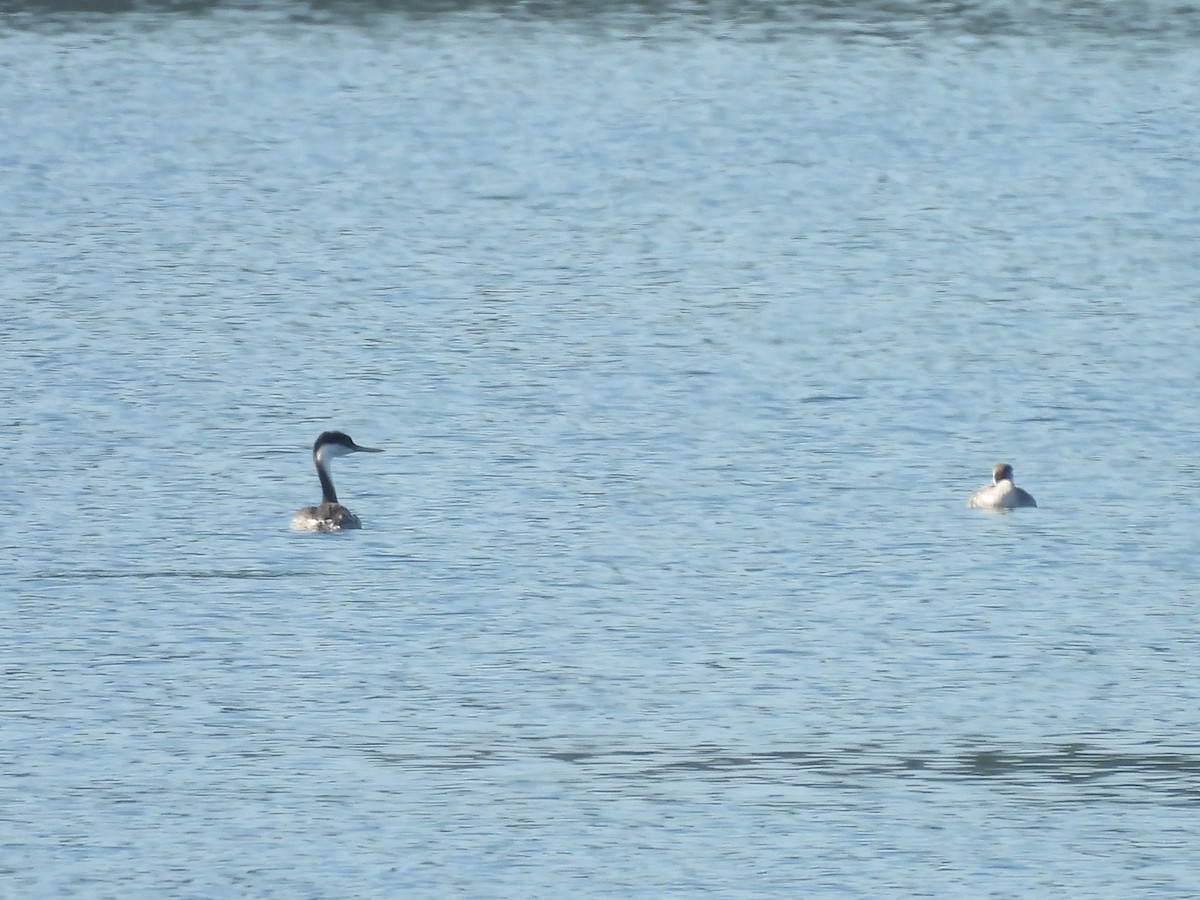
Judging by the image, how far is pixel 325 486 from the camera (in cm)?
1728

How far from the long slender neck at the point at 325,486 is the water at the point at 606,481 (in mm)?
324

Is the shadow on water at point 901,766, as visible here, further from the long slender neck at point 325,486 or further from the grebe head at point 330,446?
the grebe head at point 330,446

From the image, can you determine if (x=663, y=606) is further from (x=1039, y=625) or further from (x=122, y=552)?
(x=122, y=552)

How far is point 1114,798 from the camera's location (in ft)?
38.3

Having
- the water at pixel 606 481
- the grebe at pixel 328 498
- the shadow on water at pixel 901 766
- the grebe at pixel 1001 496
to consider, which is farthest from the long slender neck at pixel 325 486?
the shadow on water at pixel 901 766

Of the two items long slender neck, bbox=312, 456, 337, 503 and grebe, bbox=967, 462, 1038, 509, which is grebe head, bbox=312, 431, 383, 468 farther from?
grebe, bbox=967, 462, 1038, 509

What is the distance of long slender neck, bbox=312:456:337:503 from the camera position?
17.2m

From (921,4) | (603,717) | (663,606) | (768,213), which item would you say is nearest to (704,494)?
(663,606)

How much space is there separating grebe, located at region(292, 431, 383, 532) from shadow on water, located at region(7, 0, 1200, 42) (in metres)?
20.9

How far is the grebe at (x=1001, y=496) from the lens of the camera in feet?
55.0

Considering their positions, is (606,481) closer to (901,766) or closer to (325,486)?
(325,486)

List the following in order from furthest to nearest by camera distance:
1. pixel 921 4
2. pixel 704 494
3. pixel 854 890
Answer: pixel 921 4
pixel 704 494
pixel 854 890

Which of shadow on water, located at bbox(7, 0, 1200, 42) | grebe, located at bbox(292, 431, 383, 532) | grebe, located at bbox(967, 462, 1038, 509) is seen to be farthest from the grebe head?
shadow on water, located at bbox(7, 0, 1200, 42)

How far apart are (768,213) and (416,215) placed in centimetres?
338
